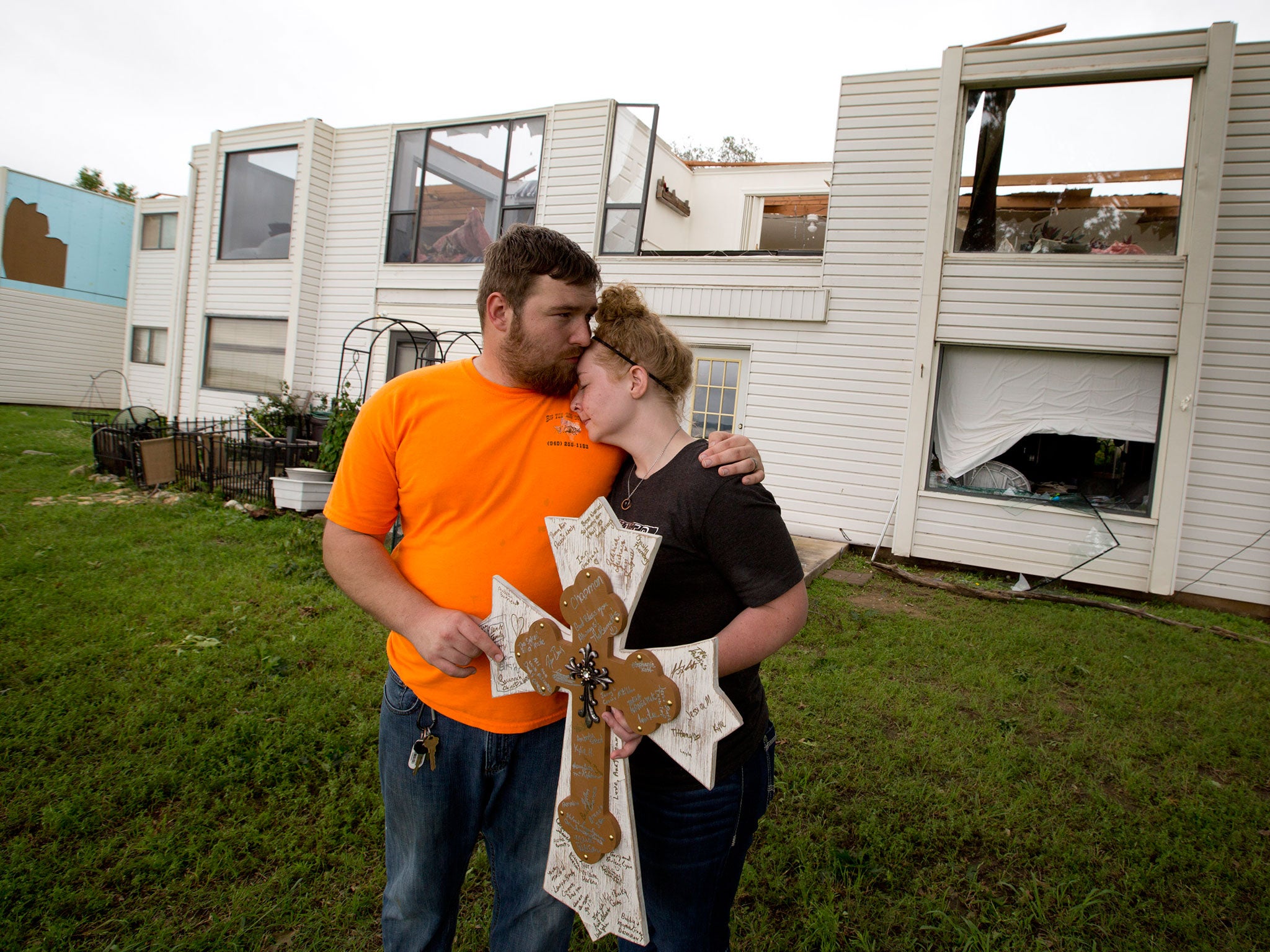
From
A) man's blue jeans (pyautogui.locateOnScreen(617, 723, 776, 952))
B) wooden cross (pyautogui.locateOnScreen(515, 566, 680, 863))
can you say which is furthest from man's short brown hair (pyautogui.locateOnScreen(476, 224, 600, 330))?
man's blue jeans (pyautogui.locateOnScreen(617, 723, 776, 952))

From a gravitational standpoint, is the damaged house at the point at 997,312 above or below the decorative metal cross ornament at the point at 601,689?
above

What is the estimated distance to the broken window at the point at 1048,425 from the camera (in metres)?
7.75

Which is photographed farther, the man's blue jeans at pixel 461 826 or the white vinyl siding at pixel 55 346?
the white vinyl siding at pixel 55 346

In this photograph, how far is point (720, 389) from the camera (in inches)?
375

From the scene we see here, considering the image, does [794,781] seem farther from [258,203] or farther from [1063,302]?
[258,203]

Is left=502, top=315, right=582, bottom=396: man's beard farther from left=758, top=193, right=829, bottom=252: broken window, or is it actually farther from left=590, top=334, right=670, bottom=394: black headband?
left=758, top=193, right=829, bottom=252: broken window

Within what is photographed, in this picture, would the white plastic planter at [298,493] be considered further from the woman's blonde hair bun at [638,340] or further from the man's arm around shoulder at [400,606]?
the woman's blonde hair bun at [638,340]

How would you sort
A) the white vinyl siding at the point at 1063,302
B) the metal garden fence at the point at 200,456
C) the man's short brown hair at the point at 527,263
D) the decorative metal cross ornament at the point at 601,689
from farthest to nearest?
the metal garden fence at the point at 200,456 → the white vinyl siding at the point at 1063,302 → the man's short brown hair at the point at 527,263 → the decorative metal cross ornament at the point at 601,689

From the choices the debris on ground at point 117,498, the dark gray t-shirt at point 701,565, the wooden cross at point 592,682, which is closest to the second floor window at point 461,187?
the debris on ground at point 117,498

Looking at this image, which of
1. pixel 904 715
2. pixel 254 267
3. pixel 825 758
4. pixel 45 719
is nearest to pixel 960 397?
pixel 904 715

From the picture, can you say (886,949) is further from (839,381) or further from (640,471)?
(839,381)

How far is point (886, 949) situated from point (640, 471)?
209 cm

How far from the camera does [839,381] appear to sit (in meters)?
8.86

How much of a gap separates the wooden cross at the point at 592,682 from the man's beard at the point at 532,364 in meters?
0.51
